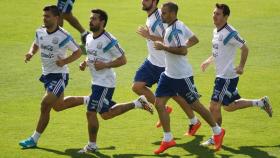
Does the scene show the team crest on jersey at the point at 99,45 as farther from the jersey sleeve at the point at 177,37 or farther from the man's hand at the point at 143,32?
the jersey sleeve at the point at 177,37

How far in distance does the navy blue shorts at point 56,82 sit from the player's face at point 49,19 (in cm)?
81

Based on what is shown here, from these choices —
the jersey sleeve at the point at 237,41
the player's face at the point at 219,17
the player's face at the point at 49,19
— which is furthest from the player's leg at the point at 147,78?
the player's face at the point at 49,19

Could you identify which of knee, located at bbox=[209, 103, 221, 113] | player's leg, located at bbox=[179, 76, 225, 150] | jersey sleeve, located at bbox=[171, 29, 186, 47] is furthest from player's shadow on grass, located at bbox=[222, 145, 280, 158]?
jersey sleeve, located at bbox=[171, 29, 186, 47]

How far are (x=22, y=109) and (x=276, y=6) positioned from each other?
Answer: 15.3 m

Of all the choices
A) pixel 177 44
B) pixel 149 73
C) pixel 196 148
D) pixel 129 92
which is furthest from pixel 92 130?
pixel 129 92

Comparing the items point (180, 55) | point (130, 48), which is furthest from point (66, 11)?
point (180, 55)

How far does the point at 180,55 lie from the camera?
11156 mm

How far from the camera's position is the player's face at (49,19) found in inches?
450

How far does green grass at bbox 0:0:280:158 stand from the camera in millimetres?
11539

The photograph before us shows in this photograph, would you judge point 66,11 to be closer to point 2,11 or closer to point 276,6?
point 2,11

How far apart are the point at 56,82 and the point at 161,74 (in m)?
1.70

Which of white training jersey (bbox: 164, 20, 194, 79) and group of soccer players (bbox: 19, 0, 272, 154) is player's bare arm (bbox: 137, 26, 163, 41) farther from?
white training jersey (bbox: 164, 20, 194, 79)

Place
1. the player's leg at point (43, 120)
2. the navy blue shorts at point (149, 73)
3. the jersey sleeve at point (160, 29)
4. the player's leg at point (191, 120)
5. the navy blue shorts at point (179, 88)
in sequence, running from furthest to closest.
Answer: the navy blue shorts at point (149, 73) → the jersey sleeve at point (160, 29) → the player's leg at point (191, 120) → the player's leg at point (43, 120) → the navy blue shorts at point (179, 88)

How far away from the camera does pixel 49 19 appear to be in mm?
11469
